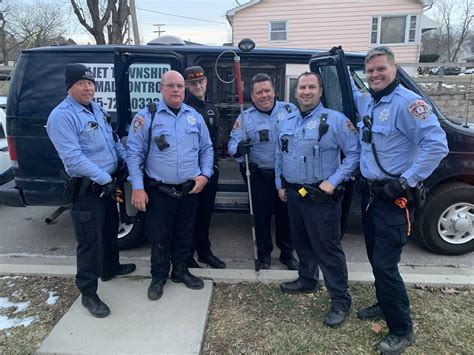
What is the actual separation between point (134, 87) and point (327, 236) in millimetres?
2427

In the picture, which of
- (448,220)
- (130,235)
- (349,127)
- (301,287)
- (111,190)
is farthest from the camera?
(130,235)

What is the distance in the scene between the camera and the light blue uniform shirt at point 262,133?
3297mm

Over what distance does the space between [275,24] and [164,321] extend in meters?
16.3

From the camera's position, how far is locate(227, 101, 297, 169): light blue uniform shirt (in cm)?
330

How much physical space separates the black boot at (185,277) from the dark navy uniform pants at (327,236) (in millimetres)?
952

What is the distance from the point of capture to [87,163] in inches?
102

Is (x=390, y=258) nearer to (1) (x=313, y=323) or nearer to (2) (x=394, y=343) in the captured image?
(2) (x=394, y=343)

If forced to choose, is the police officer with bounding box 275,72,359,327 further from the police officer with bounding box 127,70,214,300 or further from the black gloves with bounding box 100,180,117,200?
the black gloves with bounding box 100,180,117,200

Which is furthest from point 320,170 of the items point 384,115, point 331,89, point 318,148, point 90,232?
point 90,232

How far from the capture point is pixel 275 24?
17031 millimetres

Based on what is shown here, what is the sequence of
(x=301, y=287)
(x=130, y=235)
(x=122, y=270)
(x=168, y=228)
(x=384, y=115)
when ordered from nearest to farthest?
(x=384, y=115) → (x=168, y=228) → (x=301, y=287) → (x=122, y=270) → (x=130, y=235)

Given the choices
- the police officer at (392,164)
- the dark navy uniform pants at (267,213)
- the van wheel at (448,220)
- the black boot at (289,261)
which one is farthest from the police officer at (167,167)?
the van wheel at (448,220)

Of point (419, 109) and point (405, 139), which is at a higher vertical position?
point (419, 109)

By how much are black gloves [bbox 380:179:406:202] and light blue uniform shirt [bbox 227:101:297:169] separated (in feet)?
3.84
